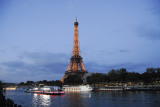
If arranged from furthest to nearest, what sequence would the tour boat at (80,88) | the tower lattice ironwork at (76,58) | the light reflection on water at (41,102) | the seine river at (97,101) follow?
the tower lattice ironwork at (76,58)
the tour boat at (80,88)
the light reflection on water at (41,102)
the seine river at (97,101)

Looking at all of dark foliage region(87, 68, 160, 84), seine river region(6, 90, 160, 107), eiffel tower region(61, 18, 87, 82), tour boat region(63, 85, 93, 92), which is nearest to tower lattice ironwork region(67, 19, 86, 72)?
eiffel tower region(61, 18, 87, 82)

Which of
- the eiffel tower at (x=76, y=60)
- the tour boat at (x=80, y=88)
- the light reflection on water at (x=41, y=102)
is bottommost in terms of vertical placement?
the light reflection on water at (x=41, y=102)

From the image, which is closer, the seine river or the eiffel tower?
the seine river

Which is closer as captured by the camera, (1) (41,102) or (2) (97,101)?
(2) (97,101)

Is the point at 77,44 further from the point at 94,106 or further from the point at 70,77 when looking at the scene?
the point at 94,106

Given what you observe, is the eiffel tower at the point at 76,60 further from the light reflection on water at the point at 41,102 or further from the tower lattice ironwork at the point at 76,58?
the light reflection on water at the point at 41,102

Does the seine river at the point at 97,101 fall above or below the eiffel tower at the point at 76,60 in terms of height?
below

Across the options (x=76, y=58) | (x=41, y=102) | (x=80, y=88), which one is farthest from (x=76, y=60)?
(x=41, y=102)

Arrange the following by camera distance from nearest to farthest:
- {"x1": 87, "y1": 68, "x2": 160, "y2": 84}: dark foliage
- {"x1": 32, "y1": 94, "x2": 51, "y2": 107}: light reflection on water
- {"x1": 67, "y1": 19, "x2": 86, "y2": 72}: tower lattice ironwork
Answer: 1. {"x1": 32, "y1": 94, "x2": 51, "y2": 107}: light reflection on water
2. {"x1": 87, "y1": 68, "x2": 160, "y2": 84}: dark foliage
3. {"x1": 67, "y1": 19, "x2": 86, "y2": 72}: tower lattice ironwork

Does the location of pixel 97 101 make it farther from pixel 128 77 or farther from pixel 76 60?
pixel 76 60

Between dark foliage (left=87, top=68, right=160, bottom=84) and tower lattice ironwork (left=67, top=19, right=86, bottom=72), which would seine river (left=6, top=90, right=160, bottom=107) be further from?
tower lattice ironwork (left=67, top=19, right=86, bottom=72)

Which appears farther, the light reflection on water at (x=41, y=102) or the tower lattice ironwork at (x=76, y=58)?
the tower lattice ironwork at (x=76, y=58)

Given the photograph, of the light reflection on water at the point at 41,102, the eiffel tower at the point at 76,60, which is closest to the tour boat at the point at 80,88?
the eiffel tower at the point at 76,60

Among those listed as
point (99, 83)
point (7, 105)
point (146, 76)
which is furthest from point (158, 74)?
point (7, 105)
